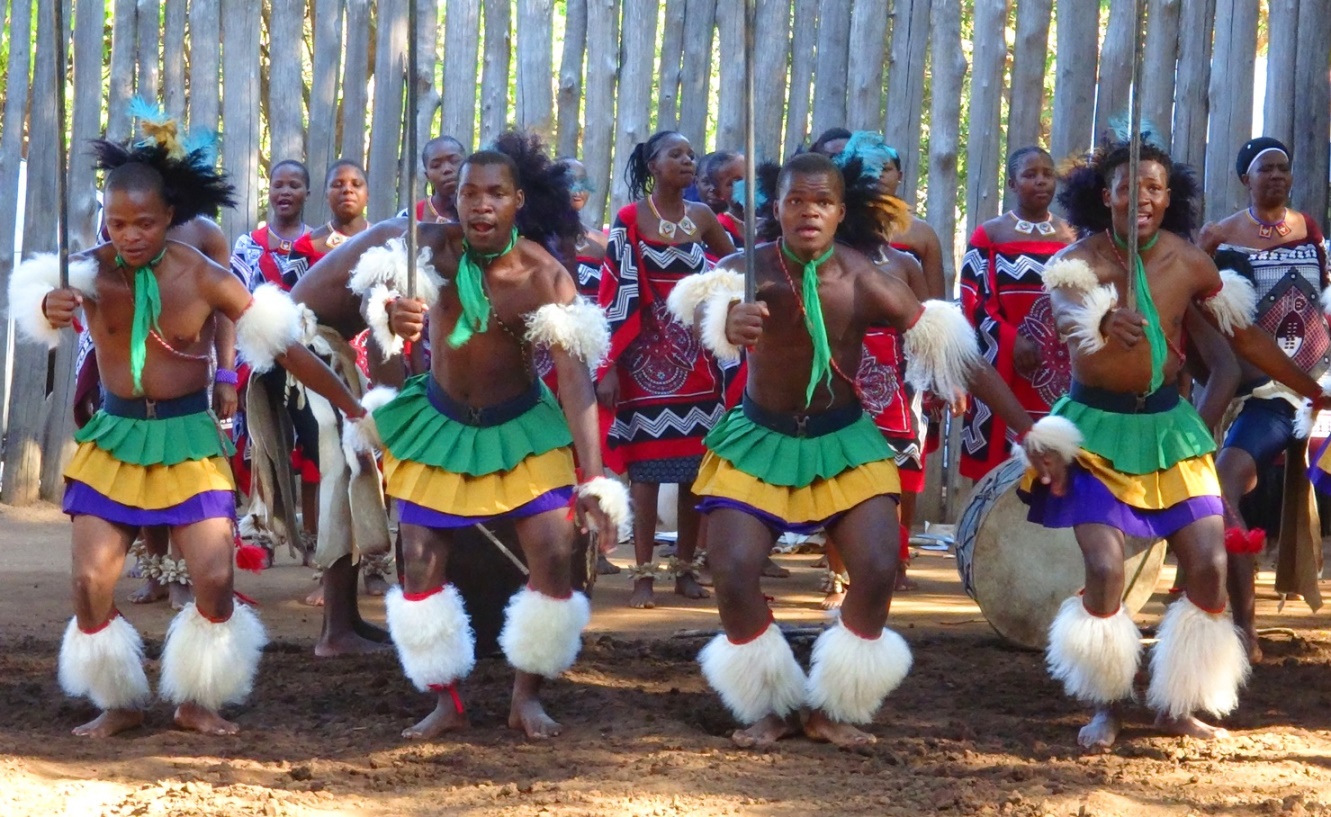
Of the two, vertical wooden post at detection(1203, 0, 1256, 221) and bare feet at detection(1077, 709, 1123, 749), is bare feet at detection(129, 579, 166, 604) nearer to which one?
bare feet at detection(1077, 709, 1123, 749)

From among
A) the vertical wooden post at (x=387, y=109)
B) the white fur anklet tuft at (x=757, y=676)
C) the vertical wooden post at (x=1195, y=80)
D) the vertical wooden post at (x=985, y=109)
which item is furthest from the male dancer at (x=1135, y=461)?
the vertical wooden post at (x=387, y=109)

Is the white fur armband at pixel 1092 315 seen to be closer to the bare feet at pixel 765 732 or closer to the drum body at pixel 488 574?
the bare feet at pixel 765 732

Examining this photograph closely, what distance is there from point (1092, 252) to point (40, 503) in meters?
6.92

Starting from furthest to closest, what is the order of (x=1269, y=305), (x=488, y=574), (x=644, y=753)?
(x=1269, y=305) → (x=488, y=574) → (x=644, y=753)

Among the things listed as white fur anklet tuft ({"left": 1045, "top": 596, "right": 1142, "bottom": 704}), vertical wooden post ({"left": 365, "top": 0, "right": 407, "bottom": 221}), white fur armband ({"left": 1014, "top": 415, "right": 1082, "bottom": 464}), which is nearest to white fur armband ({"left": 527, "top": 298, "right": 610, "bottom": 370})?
white fur armband ({"left": 1014, "top": 415, "right": 1082, "bottom": 464})

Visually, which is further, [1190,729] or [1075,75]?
[1075,75]

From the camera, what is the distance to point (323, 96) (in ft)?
31.5

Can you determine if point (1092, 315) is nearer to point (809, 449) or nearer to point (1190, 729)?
point (809, 449)

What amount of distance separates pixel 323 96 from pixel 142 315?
5.02 metres

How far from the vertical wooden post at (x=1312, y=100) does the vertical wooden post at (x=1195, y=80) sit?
0.44 m

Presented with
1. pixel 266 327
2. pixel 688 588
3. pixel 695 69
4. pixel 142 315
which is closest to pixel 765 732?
pixel 266 327

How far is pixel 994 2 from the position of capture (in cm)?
890

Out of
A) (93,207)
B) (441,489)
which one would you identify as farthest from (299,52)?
(441,489)

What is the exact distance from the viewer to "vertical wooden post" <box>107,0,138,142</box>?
9648 mm
